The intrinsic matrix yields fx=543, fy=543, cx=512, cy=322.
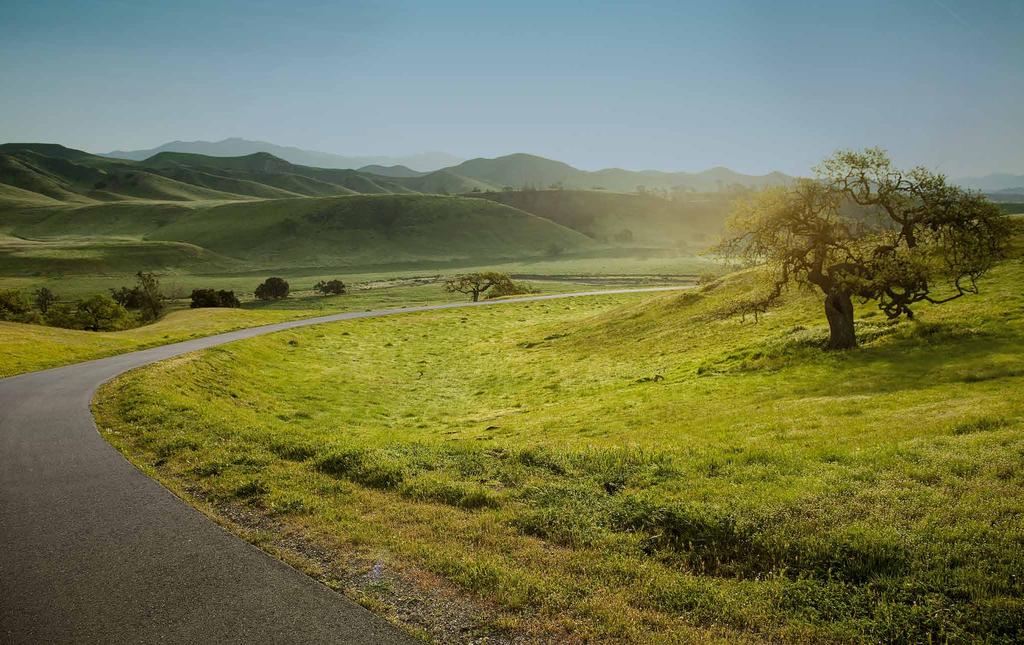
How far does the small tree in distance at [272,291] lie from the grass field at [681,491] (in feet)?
360

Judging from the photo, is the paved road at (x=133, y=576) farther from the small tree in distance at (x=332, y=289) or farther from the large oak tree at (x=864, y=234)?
the small tree in distance at (x=332, y=289)

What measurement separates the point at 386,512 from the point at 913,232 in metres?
28.4

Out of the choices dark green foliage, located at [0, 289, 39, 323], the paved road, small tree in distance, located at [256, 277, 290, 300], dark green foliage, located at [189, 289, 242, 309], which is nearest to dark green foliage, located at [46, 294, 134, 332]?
dark green foliage, located at [0, 289, 39, 323]

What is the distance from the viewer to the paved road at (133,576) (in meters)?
8.09

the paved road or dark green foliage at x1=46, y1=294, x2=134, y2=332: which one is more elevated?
the paved road

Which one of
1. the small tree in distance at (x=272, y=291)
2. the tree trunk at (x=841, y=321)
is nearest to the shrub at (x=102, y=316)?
the small tree in distance at (x=272, y=291)

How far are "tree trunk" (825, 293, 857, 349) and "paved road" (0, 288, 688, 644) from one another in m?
27.7

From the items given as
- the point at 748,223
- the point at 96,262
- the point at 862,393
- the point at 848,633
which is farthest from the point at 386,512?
the point at 96,262

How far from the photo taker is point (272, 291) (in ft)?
435

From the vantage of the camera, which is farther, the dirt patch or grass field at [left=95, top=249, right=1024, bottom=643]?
grass field at [left=95, top=249, right=1024, bottom=643]

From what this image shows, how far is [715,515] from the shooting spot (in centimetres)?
1085

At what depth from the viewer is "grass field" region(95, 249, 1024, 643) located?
325 inches

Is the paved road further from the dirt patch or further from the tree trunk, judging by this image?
the tree trunk

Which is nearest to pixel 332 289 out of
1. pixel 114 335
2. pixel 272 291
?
pixel 272 291
